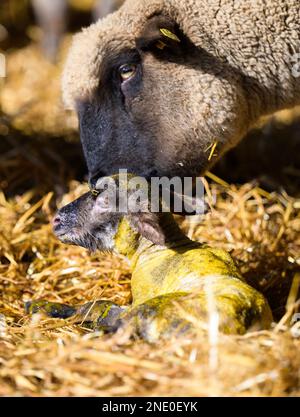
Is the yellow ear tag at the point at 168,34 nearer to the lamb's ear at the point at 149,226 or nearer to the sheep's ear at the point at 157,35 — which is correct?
the sheep's ear at the point at 157,35

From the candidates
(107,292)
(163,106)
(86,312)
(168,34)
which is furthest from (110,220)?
(168,34)

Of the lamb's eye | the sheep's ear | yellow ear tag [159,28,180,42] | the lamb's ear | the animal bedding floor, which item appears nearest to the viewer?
the animal bedding floor

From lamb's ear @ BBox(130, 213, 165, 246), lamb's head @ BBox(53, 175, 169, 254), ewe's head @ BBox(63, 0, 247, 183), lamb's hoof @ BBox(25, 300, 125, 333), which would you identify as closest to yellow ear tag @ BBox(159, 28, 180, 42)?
ewe's head @ BBox(63, 0, 247, 183)

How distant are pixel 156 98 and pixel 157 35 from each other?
32 centimetres

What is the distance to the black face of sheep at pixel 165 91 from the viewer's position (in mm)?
3754

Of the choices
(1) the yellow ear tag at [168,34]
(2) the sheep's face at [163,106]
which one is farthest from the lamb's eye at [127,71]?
(1) the yellow ear tag at [168,34]

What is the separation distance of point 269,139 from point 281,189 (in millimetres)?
1138

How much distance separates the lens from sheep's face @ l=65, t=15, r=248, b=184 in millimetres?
3750

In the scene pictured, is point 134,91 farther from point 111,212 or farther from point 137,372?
point 137,372

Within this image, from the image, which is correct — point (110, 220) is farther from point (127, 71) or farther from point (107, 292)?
point (127, 71)

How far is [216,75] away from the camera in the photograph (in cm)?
377

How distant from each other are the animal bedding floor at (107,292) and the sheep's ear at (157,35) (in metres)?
0.91

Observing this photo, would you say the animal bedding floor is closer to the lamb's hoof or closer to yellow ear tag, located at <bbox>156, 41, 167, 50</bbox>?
the lamb's hoof
